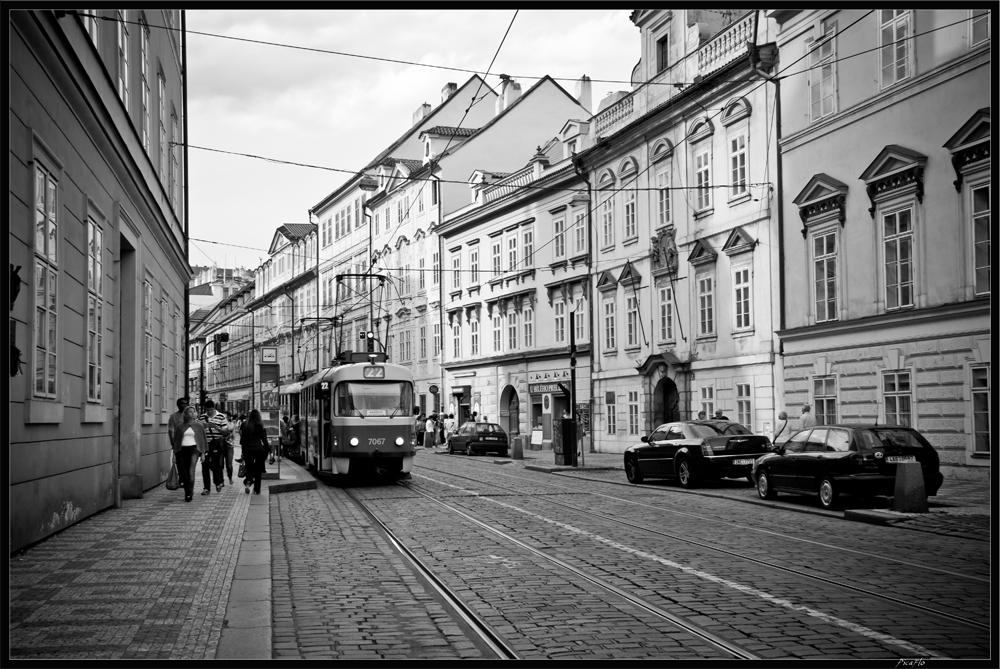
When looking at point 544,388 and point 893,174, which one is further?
point 544,388

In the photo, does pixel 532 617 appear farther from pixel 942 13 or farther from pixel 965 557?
pixel 942 13

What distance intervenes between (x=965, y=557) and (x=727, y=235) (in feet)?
69.0

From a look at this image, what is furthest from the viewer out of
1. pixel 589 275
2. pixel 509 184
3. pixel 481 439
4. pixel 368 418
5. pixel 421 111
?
pixel 421 111

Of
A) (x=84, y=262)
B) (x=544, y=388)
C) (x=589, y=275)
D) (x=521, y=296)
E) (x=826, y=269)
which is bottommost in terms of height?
(x=544, y=388)

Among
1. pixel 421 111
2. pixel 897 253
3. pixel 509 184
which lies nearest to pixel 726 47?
pixel 897 253

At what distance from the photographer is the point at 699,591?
9383 millimetres

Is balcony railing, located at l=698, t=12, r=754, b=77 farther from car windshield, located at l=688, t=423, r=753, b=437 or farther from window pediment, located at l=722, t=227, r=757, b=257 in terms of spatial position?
car windshield, located at l=688, t=423, r=753, b=437

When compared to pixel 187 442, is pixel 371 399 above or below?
above

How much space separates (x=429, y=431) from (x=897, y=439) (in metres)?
40.5

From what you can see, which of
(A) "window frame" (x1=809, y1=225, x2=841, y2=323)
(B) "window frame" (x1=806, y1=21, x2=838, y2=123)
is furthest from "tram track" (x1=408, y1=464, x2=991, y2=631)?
(B) "window frame" (x1=806, y1=21, x2=838, y2=123)

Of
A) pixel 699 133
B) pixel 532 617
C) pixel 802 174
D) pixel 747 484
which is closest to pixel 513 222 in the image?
pixel 699 133

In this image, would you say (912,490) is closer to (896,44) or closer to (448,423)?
(896,44)

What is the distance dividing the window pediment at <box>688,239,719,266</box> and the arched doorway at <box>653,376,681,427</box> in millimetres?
4407

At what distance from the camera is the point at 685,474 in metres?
23.4
